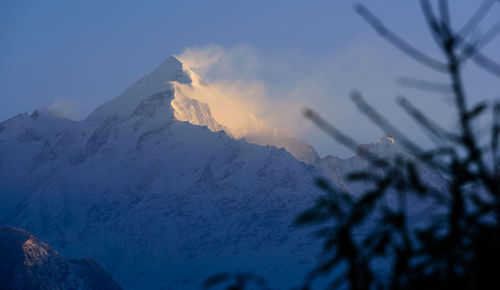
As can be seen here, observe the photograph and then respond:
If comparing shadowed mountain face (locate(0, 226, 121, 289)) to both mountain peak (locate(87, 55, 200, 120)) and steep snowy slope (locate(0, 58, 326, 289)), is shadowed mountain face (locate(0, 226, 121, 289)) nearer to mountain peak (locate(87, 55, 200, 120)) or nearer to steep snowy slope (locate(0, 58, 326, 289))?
steep snowy slope (locate(0, 58, 326, 289))

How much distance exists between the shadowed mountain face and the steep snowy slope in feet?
32.4

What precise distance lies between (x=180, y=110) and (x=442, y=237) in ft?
543

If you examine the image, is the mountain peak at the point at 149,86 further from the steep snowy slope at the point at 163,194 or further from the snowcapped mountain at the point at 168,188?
the steep snowy slope at the point at 163,194

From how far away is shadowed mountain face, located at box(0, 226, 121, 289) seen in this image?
114500 millimetres

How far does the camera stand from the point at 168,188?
151250mm

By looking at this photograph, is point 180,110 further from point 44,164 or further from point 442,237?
point 442,237

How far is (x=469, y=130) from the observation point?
12.5 feet

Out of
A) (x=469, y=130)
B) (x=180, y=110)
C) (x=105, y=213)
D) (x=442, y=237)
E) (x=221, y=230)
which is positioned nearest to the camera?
(x=469, y=130)

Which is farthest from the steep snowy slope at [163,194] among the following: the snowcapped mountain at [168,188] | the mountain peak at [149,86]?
the mountain peak at [149,86]

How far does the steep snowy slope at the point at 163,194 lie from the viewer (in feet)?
440

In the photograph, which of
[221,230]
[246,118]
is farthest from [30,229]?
[246,118]

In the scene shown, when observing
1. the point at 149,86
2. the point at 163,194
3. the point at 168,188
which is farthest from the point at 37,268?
the point at 149,86

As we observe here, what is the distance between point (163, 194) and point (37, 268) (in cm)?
3797

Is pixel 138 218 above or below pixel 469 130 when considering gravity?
above
